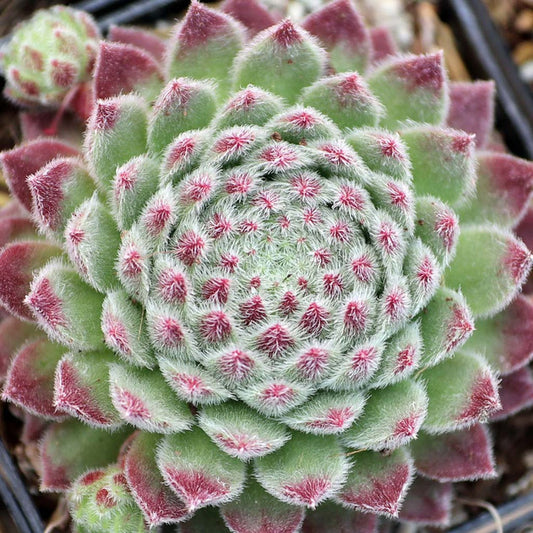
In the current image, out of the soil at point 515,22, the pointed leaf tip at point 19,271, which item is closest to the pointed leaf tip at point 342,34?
the pointed leaf tip at point 19,271

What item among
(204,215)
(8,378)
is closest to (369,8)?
(204,215)

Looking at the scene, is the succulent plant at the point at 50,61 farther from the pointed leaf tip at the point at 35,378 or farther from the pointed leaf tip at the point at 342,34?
the pointed leaf tip at the point at 35,378

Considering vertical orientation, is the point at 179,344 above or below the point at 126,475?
above

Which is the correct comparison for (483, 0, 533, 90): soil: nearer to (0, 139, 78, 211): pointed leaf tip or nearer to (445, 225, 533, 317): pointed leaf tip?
(445, 225, 533, 317): pointed leaf tip

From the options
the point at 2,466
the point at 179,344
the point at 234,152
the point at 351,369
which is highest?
the point at 234,152

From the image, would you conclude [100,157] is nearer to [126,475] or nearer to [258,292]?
[258,292]

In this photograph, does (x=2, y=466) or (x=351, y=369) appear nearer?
(x=351, y=369)

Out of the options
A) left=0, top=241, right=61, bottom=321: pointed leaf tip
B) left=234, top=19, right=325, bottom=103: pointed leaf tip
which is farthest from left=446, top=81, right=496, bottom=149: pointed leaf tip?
left=0, top=241, right=61, bottom=321: pointed leaf tip
